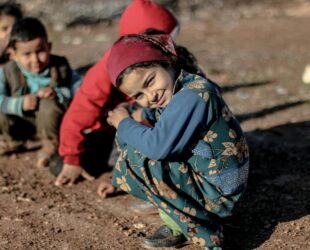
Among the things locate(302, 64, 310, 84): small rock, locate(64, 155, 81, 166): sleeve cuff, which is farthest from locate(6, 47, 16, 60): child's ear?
locate(302, 64, 310, 84): small rock

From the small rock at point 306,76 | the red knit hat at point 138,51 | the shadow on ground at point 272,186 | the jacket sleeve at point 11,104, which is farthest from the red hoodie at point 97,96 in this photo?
the small rock at point 306,76

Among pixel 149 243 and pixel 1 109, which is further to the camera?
pixel 1 109

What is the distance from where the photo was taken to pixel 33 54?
4.52 m

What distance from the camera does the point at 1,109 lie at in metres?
4.51

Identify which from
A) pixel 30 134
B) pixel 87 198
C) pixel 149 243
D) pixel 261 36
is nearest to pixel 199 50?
pixel 261 36

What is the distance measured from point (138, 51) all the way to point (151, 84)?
0.17 meters

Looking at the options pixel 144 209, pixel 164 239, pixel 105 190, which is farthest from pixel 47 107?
pixel 164 239

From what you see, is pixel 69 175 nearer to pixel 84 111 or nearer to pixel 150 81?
pixel 84 111

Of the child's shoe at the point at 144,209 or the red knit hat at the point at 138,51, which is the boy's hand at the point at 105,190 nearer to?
the child's shoe at the point at 144,209

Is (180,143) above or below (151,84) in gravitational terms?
below

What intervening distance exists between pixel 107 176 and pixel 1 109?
873 mm

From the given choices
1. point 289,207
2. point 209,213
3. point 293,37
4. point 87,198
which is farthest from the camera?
point 293,37

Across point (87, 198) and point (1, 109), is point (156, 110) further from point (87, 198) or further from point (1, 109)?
point (1, 109)

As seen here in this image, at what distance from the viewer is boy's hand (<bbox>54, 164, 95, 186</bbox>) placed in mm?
4234
